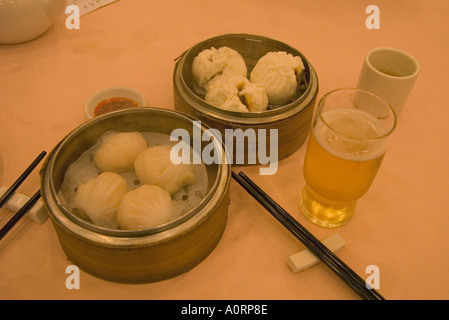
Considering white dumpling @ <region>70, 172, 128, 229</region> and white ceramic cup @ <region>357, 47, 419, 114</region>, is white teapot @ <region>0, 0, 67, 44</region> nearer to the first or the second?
white dumpling @ <region>70, 172, 128, 229</region>

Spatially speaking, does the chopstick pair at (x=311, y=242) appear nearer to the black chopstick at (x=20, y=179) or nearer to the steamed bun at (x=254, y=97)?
the steamed bun at (x=254, y=97)

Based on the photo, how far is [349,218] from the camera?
3.43 feet

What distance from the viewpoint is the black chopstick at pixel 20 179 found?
1.00m

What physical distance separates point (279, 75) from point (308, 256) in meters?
0.56

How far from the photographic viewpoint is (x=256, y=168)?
1.19 metres

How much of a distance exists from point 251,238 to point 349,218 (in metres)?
0.28

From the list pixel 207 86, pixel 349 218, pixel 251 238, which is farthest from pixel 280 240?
pixel 207 86

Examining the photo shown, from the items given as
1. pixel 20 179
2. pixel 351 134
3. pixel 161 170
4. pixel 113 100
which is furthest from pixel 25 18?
pixel 351 134

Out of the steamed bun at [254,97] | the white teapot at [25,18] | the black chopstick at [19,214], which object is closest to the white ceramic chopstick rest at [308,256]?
the steamed bun at [254,97]

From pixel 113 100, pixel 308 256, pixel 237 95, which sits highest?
pixel 237 95

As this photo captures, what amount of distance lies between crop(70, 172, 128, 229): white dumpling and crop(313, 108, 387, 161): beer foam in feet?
1.70

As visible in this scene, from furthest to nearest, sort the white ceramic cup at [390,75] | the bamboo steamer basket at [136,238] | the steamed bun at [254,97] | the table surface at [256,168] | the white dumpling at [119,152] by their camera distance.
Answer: the white ceramic cup at [390,75] → the steamed bun at [254,97] → the white dumpling at [119,152] → the table surface at [256,168] → the bamboo steamer basket at [136,238]

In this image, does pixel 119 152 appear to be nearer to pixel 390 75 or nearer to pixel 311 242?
pixel 311 242

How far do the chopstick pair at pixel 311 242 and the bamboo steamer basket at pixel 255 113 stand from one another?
139 mm
